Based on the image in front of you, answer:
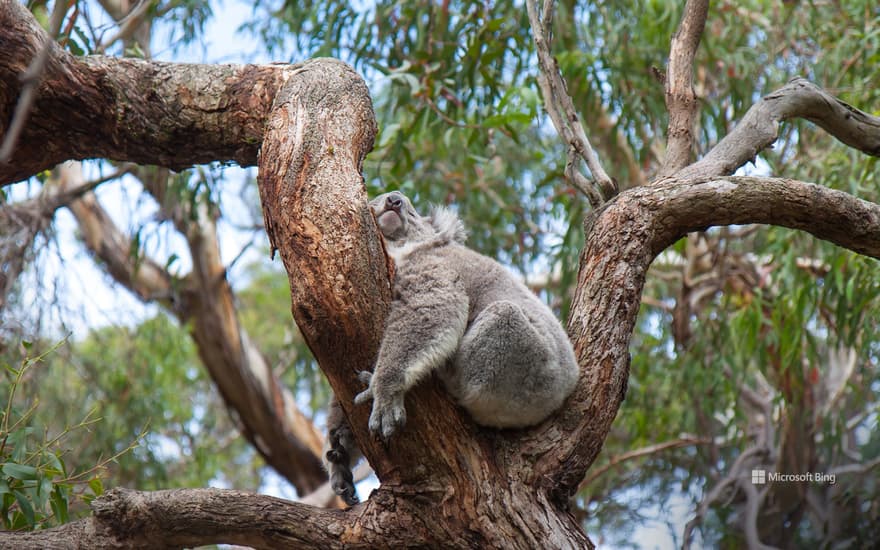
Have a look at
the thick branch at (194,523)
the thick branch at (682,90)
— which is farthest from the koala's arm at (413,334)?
the thick branch at (682,90)

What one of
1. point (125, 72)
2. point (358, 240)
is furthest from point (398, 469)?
point (125, 72)

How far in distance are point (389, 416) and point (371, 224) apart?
47 cm

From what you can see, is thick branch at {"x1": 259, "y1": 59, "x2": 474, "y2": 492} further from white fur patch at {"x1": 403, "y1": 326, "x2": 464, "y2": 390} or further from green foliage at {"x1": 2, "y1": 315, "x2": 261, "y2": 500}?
green foliage at {"x1": 2, "y1": 315, "x2": 261, "y2": 500}

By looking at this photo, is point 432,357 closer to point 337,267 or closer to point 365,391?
point 365,391

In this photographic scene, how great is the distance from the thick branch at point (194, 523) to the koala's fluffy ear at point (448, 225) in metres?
1.15

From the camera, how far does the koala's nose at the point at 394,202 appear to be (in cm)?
283

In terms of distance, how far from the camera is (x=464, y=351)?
2346 mm

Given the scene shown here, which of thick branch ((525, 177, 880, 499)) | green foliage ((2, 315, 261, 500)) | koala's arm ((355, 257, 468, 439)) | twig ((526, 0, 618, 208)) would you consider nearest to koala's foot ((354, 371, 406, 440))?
koala's arm ((355, 257, 468, 439))

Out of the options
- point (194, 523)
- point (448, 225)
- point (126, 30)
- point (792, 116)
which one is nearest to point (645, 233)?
point (792, 116)

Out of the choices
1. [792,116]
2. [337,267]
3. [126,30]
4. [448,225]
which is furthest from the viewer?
[126,30]

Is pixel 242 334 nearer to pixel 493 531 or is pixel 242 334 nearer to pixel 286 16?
pixel 286 16

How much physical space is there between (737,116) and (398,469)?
3692 mm

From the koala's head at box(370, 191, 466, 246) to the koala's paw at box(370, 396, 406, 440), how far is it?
0.87 metres

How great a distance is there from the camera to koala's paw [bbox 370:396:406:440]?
6.49 ft
